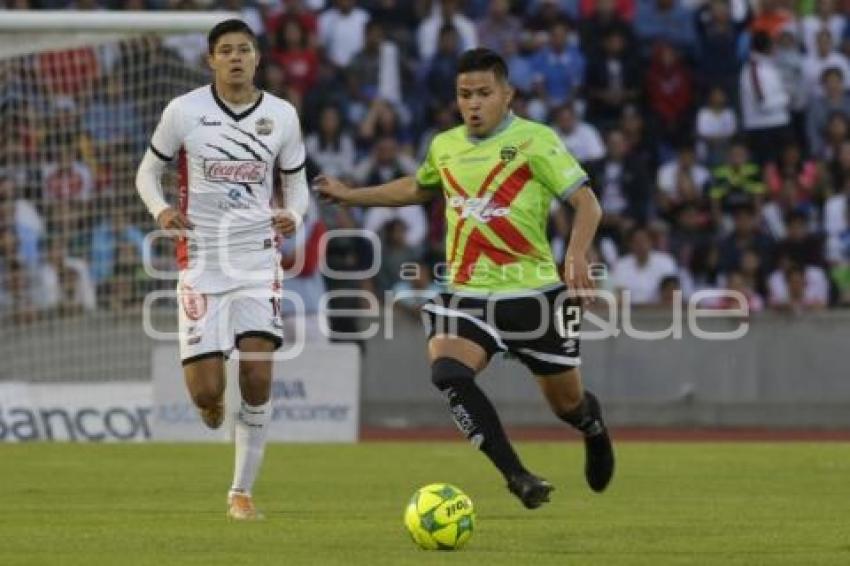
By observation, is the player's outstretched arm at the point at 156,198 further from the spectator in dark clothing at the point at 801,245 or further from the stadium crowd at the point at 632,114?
the spectator in dark clothing at the point at 801,245

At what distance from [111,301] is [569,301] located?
32.1 ft

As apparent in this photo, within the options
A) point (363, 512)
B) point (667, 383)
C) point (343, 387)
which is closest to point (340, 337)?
point (343, 387)

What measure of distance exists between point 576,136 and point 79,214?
20.2 feet

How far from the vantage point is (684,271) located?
22.9m

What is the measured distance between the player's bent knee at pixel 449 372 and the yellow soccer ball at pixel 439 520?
1117mm

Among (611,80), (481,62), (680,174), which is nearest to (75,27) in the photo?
(481,62)

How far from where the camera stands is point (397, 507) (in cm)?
1190

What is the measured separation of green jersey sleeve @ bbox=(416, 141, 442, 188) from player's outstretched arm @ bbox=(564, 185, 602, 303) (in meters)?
0.76

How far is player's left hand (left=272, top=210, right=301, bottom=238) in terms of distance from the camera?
11297 mm

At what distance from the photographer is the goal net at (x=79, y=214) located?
19922mm

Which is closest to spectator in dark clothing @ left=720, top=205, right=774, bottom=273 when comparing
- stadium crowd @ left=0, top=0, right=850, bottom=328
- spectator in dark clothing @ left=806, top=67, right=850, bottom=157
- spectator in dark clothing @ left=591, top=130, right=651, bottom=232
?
stadium crowd @ left=0, top=0, right=850, bottom=328

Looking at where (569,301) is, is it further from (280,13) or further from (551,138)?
(280,13)

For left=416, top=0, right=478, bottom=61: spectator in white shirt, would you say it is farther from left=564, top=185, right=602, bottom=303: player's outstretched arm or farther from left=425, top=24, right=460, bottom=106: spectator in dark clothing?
left=564, top=185, right=602, bottom=303: player's outstretched arm

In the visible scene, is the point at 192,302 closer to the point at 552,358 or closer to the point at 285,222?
the point at 285,222
